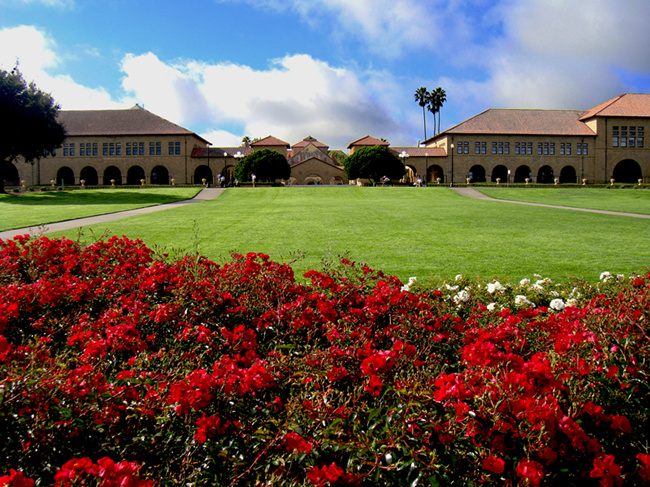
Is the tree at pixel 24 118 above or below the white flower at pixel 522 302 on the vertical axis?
above

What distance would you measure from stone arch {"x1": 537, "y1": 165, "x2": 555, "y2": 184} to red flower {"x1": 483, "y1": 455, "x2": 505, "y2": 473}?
66.9 metres

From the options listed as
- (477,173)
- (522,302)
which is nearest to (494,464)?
(522,302)

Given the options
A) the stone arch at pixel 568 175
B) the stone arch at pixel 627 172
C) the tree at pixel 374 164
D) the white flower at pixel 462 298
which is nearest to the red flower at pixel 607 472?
the white flower at pixel 462 298

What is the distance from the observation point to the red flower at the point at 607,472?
5.67ft

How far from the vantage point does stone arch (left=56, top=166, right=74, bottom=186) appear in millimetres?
59559

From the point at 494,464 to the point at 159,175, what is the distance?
2545 inches

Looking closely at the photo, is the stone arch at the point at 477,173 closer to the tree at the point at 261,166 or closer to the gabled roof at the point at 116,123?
the tree at the point at 261,166

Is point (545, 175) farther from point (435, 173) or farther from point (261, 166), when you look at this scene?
point (261, 166)

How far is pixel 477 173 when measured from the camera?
62.3m

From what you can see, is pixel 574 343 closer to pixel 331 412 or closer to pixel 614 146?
pixel 331 412

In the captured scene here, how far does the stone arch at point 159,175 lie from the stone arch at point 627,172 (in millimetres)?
61360

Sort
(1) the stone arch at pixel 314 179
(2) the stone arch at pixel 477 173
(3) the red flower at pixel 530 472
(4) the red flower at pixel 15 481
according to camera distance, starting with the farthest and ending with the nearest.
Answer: (2) the stone arch at pixel 477 173, (1) the stone arch at pixel 314 179, (3) the red flower at pixel 530 472, (4) the red flower at pixel 15 481

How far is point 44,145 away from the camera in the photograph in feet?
130

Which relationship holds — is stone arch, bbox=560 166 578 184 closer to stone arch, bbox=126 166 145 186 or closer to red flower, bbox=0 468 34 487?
stone arch, bbox=126 166 145 186
